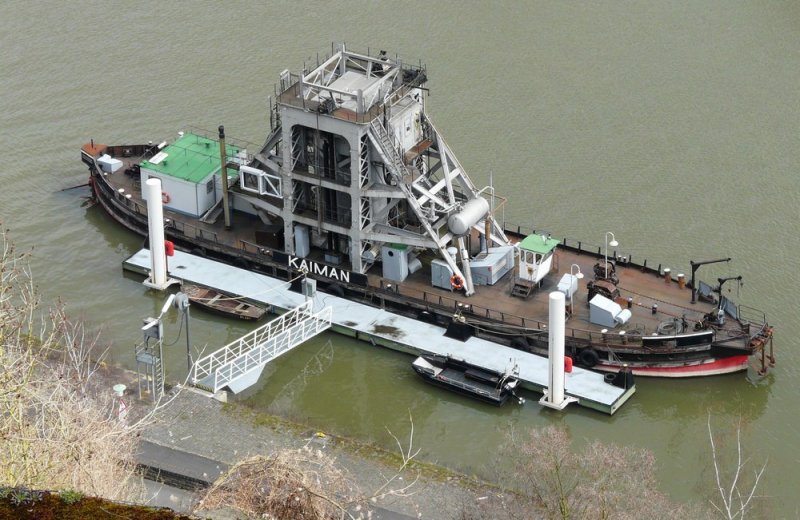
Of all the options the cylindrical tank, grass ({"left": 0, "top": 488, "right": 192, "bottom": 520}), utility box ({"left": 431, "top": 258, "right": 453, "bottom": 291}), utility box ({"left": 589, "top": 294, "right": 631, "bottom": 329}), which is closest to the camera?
grass ({"left": 0, "top": 488, "right": 192, "bottom": 520})

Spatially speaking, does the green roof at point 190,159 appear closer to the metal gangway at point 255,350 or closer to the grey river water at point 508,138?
the grey river water at point 508,138

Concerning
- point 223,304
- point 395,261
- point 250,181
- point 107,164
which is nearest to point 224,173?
point 250,181

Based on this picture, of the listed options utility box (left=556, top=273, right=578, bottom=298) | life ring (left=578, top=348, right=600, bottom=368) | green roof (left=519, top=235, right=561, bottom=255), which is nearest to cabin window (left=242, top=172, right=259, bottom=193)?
green roof (left=519, top=235, right=561, bottom=255)

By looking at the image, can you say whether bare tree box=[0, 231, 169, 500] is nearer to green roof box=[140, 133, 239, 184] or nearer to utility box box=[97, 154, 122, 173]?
green roof box=[140, 133, 239, 184]

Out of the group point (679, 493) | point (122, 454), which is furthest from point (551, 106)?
point (122, 454)

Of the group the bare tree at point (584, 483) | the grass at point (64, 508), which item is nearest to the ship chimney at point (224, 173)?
the bare tree at point (584, 483)

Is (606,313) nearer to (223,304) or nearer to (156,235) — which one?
(223,304)

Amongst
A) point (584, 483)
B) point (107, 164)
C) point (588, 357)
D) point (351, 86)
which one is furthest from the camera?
point (107, 164)
